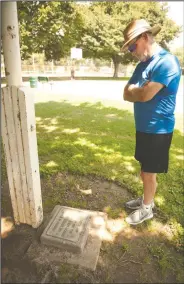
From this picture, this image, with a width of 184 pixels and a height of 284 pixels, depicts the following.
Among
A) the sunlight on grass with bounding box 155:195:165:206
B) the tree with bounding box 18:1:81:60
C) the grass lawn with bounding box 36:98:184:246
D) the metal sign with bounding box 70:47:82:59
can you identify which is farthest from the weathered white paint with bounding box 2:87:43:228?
the metal sign with bounding box 70:47:82:59

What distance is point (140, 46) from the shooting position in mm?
2402

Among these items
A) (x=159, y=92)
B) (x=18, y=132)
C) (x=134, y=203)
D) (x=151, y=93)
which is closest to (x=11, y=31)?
(x=18, y=132)

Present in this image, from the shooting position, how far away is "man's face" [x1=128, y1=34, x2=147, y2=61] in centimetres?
238

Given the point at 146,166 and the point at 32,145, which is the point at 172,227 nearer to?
the point at 146,166

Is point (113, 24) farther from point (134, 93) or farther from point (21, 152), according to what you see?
point (21, 152)

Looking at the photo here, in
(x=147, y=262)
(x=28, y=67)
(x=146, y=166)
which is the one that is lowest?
(x=147, y=262)

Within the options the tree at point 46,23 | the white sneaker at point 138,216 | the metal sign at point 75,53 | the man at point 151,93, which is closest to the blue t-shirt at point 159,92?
the man at point 151,93

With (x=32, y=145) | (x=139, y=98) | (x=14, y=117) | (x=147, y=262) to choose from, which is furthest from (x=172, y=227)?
(x=14, y=117)

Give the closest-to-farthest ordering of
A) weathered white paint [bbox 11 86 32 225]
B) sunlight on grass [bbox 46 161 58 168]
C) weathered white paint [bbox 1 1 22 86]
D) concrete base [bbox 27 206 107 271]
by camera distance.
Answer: weathered white paint [bbox 1 1 22 86], weathered white paint [bbox 11 86 32 225], concrete base [bbox 27 206 107 271], sunlight on grass [bbox 46 161 58 168]

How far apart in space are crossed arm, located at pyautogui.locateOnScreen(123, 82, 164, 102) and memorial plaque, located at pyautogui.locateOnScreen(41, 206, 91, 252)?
147 cm

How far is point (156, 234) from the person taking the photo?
278 centimetres

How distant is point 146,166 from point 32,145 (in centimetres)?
123

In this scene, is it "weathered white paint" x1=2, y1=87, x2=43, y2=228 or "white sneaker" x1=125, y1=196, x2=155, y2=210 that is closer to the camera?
"weathered white paint" x1=2, y1=87, x2=43, y2=228

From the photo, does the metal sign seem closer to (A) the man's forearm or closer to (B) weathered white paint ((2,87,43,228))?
(A) the man's forearm
